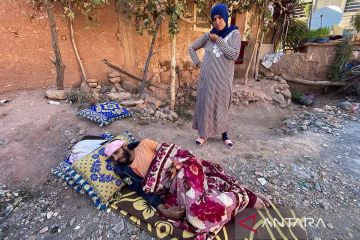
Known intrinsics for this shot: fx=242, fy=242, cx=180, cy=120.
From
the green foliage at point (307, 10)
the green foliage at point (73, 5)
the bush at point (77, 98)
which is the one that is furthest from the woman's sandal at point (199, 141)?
the green foliage at point (307, 10)

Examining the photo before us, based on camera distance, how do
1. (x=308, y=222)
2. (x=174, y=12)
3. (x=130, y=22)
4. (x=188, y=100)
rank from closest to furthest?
(x=308, y=222) < (x=174, y=12) < (x=130, y=22) < (x=188, y=100)

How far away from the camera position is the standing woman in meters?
2.59

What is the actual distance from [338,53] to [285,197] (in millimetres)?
5272

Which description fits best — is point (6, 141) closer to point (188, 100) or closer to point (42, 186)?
point (42, 186)

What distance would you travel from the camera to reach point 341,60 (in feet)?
19.4

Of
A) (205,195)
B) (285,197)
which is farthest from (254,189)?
(205,195)

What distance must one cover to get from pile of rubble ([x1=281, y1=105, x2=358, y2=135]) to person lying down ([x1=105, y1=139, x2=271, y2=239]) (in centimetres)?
230

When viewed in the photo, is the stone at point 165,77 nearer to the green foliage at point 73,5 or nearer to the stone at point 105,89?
the stone at point 105,89

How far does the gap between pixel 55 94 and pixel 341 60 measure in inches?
250

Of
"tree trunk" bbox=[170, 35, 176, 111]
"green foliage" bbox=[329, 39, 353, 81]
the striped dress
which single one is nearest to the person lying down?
the striped dress

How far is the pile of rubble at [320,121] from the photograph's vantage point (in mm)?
3934

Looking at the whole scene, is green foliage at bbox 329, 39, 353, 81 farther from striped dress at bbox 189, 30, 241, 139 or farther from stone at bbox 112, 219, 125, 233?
stone at bbox 112, 219, 125, 233

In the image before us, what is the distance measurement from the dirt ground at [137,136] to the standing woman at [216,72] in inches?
12.8

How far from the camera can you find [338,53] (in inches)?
234
